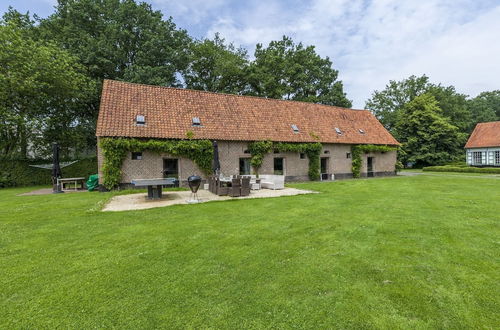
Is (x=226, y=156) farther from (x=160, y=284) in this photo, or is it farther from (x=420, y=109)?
(x=420, y=109)

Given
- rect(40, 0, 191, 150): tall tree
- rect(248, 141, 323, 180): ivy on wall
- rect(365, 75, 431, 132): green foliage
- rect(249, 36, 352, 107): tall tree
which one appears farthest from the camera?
rect(365, 75, 431, 132): green foliage

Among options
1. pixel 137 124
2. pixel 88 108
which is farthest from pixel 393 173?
pixel 88 108

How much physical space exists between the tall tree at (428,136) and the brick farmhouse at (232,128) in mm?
15184

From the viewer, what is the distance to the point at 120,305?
284cm

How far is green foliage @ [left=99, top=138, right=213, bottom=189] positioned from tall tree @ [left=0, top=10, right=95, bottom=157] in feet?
28.4

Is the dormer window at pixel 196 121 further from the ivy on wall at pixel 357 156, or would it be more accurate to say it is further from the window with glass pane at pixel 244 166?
the ivy on wall at pixel 357 156

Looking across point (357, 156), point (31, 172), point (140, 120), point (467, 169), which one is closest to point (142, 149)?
point (140, 120)

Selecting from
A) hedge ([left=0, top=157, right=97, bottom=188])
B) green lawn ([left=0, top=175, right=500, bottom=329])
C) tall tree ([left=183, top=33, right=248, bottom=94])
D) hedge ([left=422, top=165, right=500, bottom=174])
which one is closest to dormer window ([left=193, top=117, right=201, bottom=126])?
hedge ([left=0, top=157, right=97, bottom=188])

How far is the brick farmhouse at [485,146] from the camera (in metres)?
29.5

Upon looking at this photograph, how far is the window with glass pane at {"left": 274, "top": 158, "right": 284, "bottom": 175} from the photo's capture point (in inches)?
685

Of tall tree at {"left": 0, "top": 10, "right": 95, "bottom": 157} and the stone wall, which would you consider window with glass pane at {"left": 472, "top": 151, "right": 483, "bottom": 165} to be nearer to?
the stone wall

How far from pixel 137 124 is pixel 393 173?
22.6 m

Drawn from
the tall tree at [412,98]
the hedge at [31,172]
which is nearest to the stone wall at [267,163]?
the hedge at [31,172]

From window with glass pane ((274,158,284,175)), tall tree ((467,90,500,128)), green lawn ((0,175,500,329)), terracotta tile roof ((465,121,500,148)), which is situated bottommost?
green lawn ((0,175,500,329))
